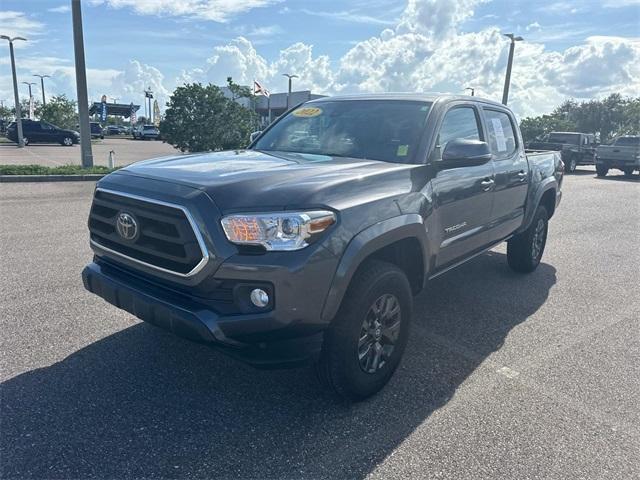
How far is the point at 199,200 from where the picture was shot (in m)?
2.66

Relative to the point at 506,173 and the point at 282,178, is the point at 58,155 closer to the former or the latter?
the point at 506,173

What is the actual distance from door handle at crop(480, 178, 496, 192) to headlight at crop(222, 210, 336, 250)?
2294 millimetres

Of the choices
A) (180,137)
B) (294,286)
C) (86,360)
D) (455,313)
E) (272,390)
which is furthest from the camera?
(180,137)

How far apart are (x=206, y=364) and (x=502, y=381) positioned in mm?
2053

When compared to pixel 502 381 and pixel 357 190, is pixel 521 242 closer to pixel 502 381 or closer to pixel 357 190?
pixel 502 381

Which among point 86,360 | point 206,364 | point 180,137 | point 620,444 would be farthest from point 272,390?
point 180,137

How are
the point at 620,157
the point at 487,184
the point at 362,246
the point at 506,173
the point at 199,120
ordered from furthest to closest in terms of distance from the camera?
1. the point at 620,157
2. the point at 199,120
3. the point at 506,173
4. the point at 487,184
5. the point at 362,246

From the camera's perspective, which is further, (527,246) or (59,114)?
(59,114)

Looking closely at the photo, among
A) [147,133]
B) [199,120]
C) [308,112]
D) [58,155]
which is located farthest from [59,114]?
[308,112]

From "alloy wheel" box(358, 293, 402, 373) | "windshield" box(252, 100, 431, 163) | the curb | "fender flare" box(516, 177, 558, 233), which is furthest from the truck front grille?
the curb

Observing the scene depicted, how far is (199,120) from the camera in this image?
15547mm

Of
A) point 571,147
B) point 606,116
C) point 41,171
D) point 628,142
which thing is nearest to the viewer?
point 41,171

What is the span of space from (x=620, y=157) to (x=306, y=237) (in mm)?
22790

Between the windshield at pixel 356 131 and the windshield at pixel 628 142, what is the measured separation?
22.2 meters
